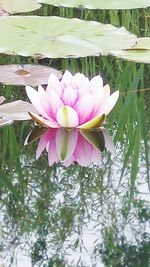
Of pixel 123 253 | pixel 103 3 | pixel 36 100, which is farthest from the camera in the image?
pixel 103 3

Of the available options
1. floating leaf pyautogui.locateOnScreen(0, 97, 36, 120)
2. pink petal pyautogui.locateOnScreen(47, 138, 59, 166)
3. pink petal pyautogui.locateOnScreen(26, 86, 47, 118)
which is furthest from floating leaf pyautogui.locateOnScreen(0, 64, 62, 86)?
pink petal pyautogui.locateOnScreen(47, 138, 59, 166)

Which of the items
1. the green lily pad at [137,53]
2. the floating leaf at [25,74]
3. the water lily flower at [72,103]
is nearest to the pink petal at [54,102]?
the water lily flower at [72,103]

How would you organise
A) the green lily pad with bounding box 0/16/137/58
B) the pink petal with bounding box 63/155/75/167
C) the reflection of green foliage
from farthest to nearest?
the green lily pad with bounding box 0/16/137/58 → the pink petal with bounding box 63/155/75/167 → the reflection of green foliage

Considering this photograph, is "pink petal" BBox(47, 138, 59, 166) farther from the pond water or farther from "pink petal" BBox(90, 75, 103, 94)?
"pink petal" BBox(90, 75, 103, 94)

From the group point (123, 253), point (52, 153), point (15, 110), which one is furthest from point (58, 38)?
point (123, 253)

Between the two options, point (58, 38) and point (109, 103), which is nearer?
point (109, 103)

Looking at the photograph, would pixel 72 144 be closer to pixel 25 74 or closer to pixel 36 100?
pixel 36 100
